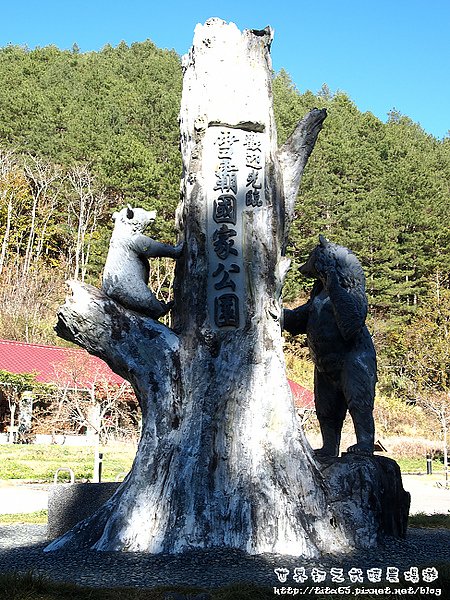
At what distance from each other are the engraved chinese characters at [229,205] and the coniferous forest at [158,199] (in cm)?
2178

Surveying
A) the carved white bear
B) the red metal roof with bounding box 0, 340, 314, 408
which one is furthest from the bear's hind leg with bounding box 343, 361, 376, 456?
the red metal roof with bounding box 0, 340, 314, 408

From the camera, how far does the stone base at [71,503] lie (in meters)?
6.46

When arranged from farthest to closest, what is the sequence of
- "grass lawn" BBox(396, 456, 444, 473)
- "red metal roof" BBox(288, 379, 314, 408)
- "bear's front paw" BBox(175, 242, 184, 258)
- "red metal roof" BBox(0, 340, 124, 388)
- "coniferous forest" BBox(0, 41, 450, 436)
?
"coniferous forest" BBox(0, 41, 450, 436)
"red metal roof" BBox(288, 379, 314, 408)
"grass lawn" BBox(396, 456, 444, 473)
"red metal roof" BBox(0, 340, 124, 388)
"bear's front paw" BBox(175, 242, 184, 258)

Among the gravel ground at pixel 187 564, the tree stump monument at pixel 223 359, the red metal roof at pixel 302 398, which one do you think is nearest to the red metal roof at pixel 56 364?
the red metal roof at pixel 302 398

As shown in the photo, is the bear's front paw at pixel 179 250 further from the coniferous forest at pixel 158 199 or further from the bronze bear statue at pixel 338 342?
the coniferous forest at pixel 158 199

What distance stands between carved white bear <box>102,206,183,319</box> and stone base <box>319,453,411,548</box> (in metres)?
1.96

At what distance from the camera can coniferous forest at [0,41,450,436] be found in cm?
3020

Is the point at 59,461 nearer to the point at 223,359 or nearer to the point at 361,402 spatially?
the point at 223,359

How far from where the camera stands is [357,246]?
33.5m

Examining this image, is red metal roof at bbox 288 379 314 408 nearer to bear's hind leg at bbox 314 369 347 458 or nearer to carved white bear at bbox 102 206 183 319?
bear's hind leg at bbox 314 369 347 458

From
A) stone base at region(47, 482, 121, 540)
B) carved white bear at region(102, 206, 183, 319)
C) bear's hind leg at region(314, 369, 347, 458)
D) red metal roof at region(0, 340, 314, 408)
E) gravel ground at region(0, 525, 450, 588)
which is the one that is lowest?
gravel ground at region(0, 525, 450, 588)

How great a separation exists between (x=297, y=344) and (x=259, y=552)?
26607 millimetres

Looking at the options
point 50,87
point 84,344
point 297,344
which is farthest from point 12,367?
point 50,87

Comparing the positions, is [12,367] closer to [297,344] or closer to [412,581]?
[297,344]
